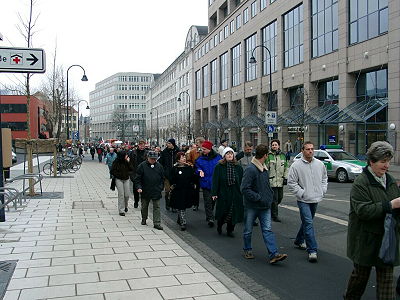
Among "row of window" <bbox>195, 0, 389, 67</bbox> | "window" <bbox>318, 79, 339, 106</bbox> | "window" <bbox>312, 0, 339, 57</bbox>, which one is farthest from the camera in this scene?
"window" <bbox>318, 79, 339, 106</bbox>

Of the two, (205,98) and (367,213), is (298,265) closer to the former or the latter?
(367,213)

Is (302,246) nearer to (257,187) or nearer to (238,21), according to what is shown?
(257,187)

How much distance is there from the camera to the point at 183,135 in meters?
76.2

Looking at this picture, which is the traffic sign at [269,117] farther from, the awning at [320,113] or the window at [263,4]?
the window at [263,4]

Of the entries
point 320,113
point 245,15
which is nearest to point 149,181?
point 320,113

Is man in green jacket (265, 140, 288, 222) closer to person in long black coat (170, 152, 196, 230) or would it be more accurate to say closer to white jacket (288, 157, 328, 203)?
person in long black coat (170, 152, 196, 230)

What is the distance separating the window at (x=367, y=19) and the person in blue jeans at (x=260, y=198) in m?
26.1

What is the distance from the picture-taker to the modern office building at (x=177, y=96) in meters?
79.0

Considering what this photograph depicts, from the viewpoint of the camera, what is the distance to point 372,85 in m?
31.0

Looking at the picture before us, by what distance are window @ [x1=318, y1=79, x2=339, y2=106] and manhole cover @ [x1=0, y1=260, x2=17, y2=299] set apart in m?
32.2

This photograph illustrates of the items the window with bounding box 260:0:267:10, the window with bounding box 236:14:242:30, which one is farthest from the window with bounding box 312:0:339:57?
the window with bounding box 236:14:242:30

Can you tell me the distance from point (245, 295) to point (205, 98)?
67.4 metres

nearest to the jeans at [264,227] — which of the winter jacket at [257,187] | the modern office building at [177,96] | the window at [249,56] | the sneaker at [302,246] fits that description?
the winter jacket at [257,187]

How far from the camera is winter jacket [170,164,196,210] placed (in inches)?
356
